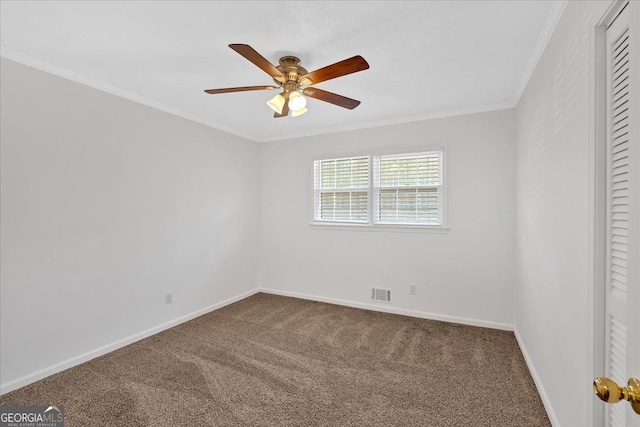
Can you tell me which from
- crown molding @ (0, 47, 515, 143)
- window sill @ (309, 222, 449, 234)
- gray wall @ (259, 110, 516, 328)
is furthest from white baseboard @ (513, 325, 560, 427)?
crown molding @ (0, 47, 515, 143)

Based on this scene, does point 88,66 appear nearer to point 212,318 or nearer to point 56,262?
point 56,262

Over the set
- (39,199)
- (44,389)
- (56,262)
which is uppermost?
(39,199)

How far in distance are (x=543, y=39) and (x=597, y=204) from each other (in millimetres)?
1371

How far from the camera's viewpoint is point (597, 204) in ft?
4.15

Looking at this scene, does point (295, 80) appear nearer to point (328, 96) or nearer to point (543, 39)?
point (328, 96)

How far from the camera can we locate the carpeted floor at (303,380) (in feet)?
6.46

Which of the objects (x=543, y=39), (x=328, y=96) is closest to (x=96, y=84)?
(x=328, y=96)

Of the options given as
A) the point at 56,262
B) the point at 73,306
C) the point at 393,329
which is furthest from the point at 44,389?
the point at 393,329

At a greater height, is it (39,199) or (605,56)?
(605,56)

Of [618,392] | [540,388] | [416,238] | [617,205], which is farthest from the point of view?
[416,238]

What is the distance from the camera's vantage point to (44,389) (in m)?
2.24

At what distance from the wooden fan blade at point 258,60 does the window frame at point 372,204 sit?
6.74ft

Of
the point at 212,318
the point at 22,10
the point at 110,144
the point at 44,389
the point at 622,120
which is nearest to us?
the point at 622,120

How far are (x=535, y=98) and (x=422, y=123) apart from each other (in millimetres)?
1437
